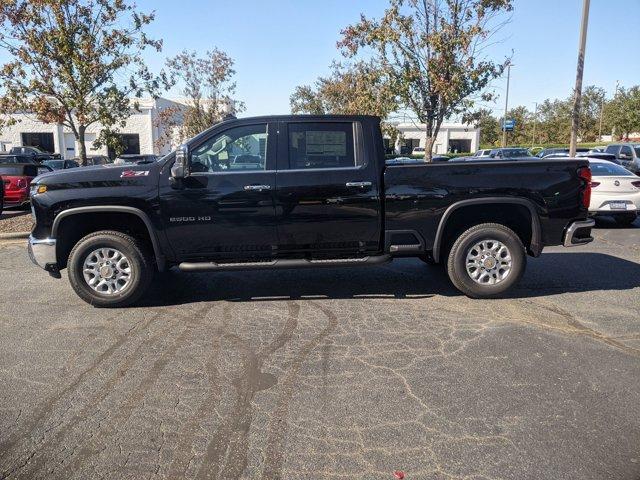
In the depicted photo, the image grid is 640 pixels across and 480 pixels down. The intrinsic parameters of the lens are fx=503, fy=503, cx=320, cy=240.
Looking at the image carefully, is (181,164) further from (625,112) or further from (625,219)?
(625,112)

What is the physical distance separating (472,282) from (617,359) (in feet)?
5.90

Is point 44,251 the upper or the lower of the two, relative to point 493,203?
lower

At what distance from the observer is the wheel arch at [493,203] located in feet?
18.1

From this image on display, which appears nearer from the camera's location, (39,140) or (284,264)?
(284,264)

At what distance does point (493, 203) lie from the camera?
18.2 ft

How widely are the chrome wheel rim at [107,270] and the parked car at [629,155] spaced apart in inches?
844

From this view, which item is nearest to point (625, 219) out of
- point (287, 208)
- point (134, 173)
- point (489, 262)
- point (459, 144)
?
point (489, 262)

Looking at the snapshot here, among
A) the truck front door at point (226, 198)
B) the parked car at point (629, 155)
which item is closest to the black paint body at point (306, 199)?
the truck front door at point (226, 198)

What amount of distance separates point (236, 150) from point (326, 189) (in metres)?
1.08

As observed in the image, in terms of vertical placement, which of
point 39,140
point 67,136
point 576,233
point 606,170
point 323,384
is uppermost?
point 67,136

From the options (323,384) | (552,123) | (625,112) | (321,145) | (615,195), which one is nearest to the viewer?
(323,384)

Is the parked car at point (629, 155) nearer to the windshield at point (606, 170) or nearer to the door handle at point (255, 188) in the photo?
the windshield at point (606, 170)

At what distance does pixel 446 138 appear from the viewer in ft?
196

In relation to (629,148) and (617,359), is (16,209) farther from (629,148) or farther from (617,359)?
(629,148)
